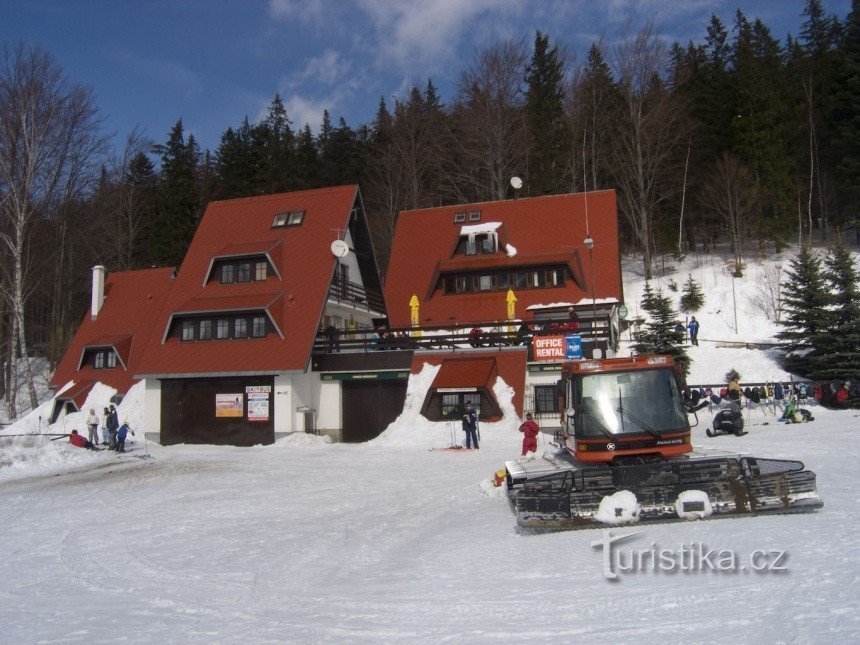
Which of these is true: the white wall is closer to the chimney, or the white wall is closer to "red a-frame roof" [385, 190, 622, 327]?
the chimney

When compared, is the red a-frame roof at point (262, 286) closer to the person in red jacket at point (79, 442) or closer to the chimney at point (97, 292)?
the person in red jacket at point (79, 442)

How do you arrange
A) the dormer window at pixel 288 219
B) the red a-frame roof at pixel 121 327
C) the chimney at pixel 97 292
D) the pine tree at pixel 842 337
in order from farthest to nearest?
the chimney at pixel 97 292 < the red a-frame roof at pixel 121 327 < the dormer window at pixel 288 219 < the pine tree at pixel 842 337

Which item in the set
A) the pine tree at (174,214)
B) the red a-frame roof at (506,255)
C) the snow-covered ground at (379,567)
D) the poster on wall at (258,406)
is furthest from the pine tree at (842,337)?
the pine tree at (174,214)

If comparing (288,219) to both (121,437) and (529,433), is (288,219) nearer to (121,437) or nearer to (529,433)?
(121,437)

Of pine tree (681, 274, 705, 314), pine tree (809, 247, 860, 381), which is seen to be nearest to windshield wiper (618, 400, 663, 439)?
pine tree (809, 247, 860, 381)

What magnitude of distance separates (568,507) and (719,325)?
104 feet

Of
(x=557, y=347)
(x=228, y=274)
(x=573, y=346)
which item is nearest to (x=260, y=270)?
(x=228, y=274)

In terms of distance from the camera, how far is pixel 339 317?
1298 inches

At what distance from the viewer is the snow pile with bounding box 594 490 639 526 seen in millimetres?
9391

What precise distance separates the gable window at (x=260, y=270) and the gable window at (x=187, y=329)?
136 inches

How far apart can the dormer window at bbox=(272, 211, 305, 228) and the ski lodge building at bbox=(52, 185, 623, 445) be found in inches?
2.7

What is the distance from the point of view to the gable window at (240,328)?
96.1ft

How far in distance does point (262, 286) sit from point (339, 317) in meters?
4.14

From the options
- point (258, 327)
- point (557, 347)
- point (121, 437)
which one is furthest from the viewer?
point (258, 327)
